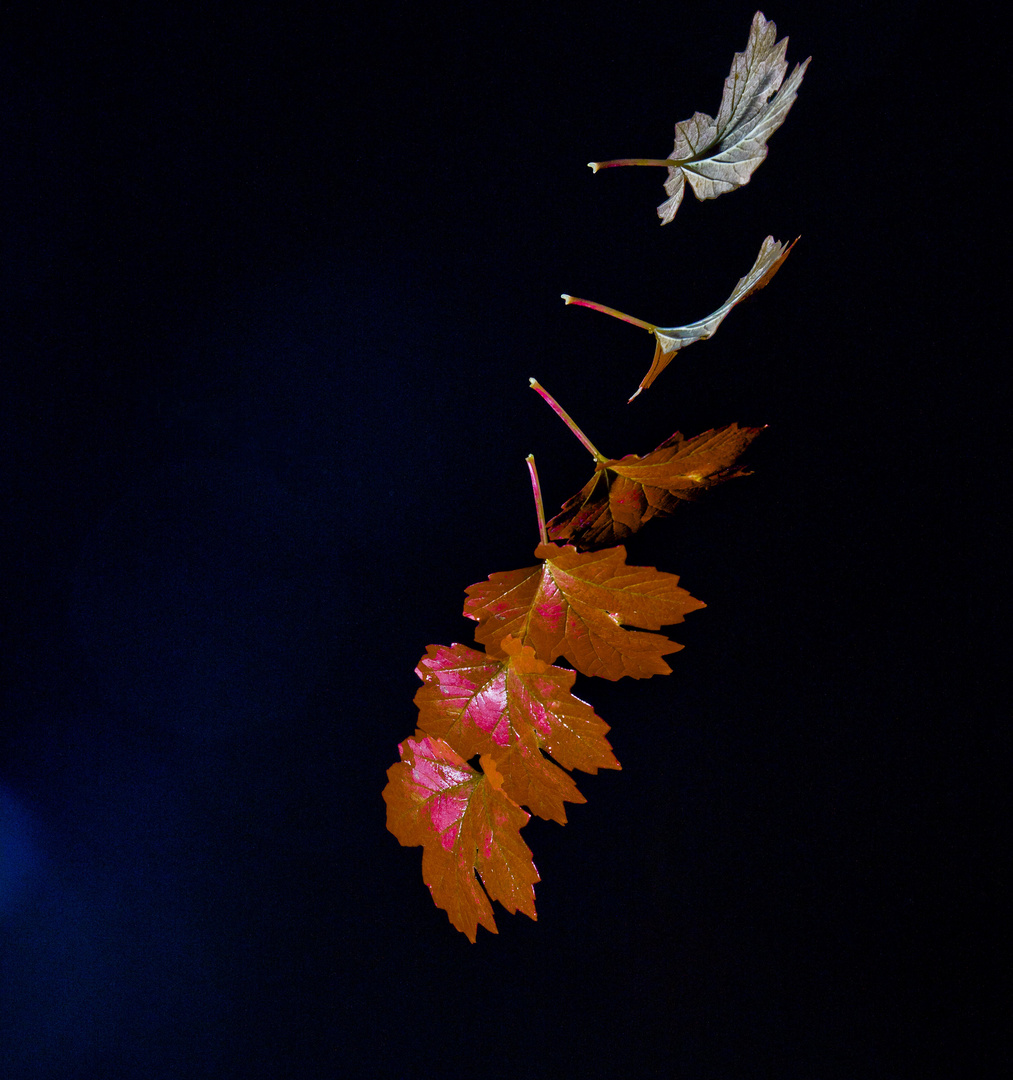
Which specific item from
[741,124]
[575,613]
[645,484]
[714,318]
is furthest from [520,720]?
[741,124]

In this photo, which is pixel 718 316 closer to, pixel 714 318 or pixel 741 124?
pixel 714 318

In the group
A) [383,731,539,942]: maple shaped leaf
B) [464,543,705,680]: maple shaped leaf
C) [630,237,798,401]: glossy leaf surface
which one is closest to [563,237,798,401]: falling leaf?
[630,237,798,401]: glossy leaf surface

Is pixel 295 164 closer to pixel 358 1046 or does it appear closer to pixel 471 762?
pixel 471 762

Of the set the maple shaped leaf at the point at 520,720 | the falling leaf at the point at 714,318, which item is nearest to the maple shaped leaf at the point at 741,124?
the falling leaf at the point at 714,318

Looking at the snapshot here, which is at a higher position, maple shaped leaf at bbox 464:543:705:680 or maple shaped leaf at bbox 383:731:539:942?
maple shaped leaf at bbox 464:543:705:680

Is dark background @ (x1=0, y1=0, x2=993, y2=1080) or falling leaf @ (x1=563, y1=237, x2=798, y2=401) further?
dark background @ (x1=0, y1=0, x2=993, y2=1080)

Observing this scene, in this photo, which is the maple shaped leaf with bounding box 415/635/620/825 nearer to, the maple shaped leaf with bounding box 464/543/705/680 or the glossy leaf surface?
the maple shaped leaf with bounding box 464/543/705/680

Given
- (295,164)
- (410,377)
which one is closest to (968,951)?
(410,377)
